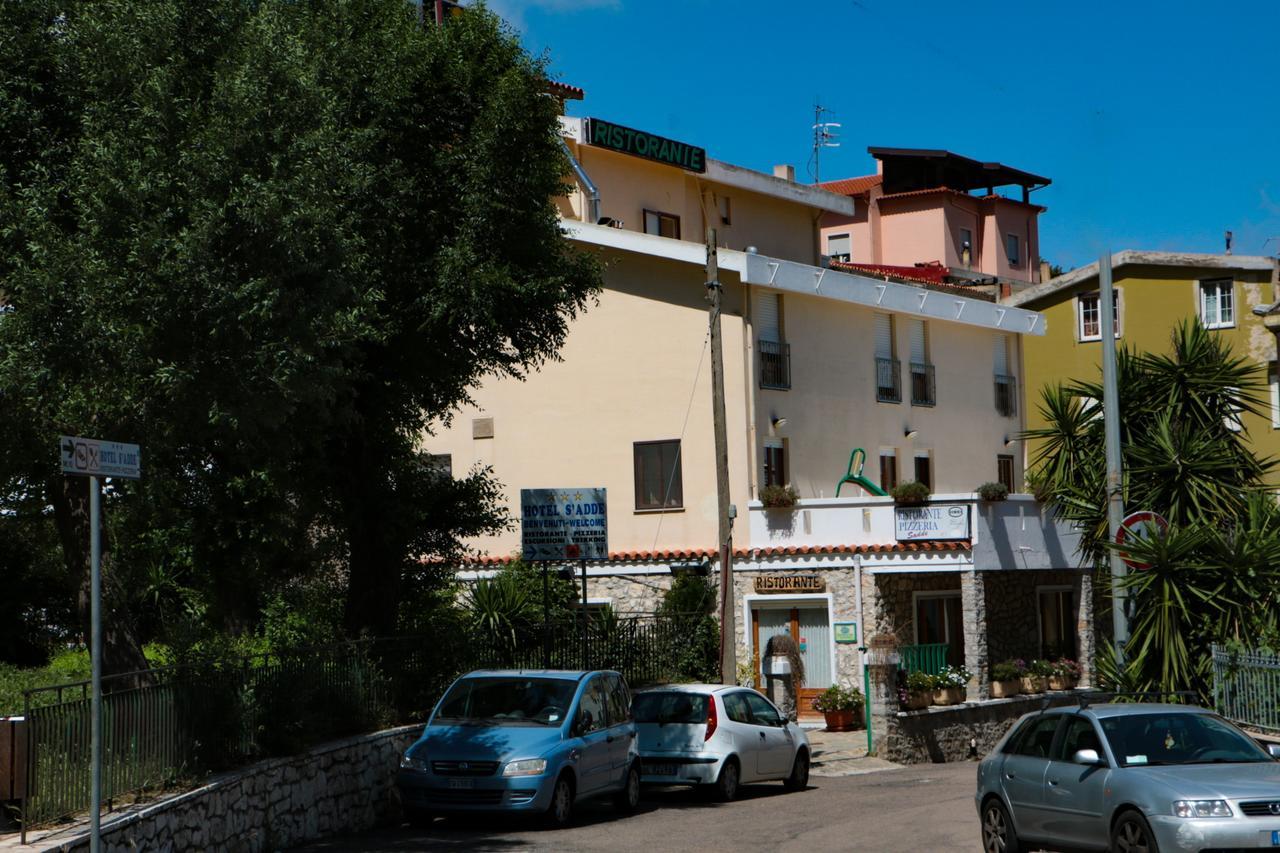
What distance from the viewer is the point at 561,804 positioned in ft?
58.7

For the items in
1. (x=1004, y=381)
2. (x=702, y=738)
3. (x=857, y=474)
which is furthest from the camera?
(x=1004, y=381)

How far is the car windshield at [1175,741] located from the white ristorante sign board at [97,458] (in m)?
8.33

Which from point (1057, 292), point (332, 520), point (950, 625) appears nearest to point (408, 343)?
point (332, 520)

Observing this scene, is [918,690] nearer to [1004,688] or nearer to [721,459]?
[1004,688]

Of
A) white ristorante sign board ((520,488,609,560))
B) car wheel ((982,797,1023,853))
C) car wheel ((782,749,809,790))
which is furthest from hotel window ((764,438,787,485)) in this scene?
car wheel ((982,797,1023,853))

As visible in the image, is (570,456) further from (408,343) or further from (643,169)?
(408,343)

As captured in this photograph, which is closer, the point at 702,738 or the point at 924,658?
the point at 702,738

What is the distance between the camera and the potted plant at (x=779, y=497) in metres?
34.3

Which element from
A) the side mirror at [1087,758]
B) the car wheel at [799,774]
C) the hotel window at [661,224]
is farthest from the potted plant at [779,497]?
the side mirror at [1087,758]

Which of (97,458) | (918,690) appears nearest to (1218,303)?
(918,690)

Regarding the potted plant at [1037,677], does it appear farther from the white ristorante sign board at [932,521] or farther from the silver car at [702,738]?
the silver car at [702,738]

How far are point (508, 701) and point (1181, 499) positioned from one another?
10.1m

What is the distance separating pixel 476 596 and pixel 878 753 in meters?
8.70

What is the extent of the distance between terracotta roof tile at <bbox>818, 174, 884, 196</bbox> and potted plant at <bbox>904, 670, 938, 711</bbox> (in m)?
35.4
